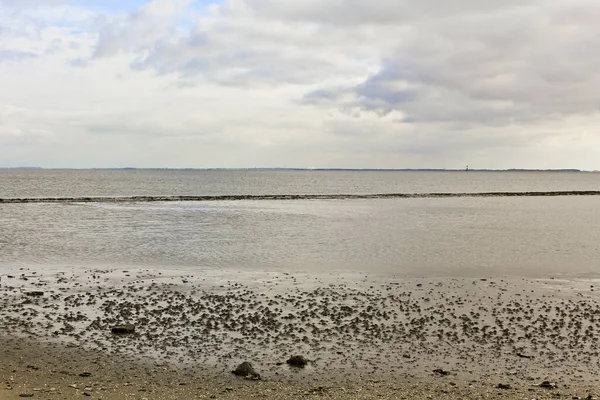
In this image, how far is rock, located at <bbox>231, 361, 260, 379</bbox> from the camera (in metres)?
13.1

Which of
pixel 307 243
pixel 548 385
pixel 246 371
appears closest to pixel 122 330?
pixel 246 371

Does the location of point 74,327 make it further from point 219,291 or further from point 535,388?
point 535,388

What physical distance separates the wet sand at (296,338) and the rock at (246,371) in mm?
246

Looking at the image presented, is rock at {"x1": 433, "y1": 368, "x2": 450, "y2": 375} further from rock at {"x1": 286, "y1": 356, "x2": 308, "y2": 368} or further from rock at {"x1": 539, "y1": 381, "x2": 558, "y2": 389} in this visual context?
rock at {"x1": 286, "y1": 356, "x2": 308, "y2": 368}

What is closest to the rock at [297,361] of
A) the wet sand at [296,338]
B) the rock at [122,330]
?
the wet sand at [296,338]

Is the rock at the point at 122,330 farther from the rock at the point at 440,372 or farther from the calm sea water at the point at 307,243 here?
the calm sea water at the point at 307,243

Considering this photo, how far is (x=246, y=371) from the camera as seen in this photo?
43.3ft

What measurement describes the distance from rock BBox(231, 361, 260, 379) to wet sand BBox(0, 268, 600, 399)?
0.81ft

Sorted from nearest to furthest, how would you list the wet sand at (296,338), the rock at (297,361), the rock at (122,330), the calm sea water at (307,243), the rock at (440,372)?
1. the wet sand at (296,338)
2. the rock at (440,372)
3. the rock at (297,361)
4. the rock at (122,330)
5. the calm sea water at (307,243)

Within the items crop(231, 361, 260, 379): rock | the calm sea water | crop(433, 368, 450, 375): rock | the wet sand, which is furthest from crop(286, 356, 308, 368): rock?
the calm sea water

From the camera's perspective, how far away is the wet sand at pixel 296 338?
41.4 feet

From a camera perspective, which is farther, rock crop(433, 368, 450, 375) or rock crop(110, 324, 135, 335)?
rock crop(110, 324, 135, 335)

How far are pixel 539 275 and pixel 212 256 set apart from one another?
17719mm

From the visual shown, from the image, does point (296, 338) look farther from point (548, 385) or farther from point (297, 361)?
point (548, 385)
